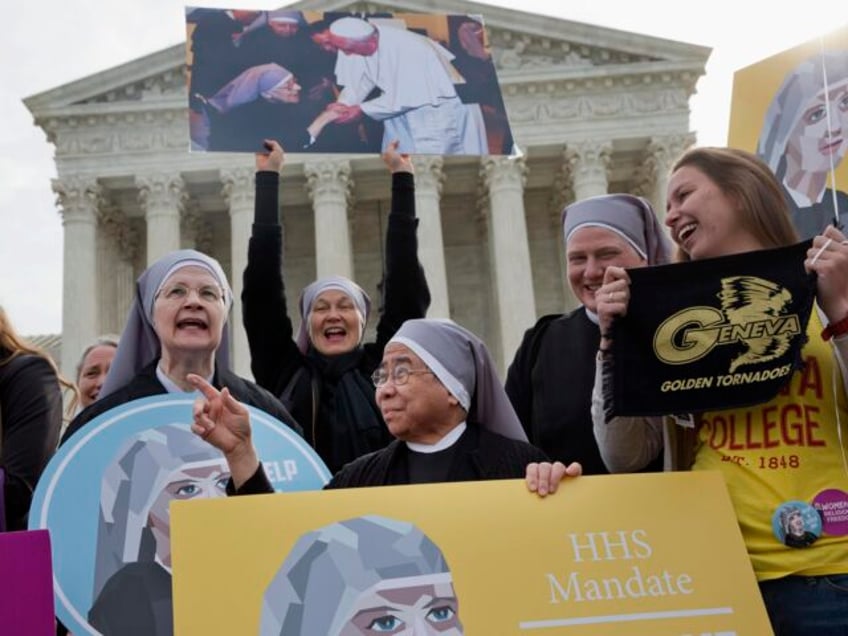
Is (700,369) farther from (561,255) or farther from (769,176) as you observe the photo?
(561,255)

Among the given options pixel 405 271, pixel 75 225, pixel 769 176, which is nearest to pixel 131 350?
pixel 405 271

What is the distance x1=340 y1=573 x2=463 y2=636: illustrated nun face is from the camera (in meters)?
2.94

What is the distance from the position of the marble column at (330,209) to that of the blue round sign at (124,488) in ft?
91.5

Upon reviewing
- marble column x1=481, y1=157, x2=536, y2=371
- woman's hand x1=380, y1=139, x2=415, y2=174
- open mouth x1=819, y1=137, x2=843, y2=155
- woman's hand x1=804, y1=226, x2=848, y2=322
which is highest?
marble column x1=481, y1=157, x2=536, y2=371

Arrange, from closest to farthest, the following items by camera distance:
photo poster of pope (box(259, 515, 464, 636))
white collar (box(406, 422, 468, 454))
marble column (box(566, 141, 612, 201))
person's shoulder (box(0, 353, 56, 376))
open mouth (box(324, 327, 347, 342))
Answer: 1. photo poster of pope (box(259, 515, 464, 636))
2. white collar (box(406, 422, 468, 454))
3. person's shoulder (box(0, 353, 56, 376))
4. open mouth (box(324, 327, 347, 342))
5. marble column (box(566, 141, 612, 201))

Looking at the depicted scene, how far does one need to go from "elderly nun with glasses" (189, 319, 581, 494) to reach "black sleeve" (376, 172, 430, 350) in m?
2.06

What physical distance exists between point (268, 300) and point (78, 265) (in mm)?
28144

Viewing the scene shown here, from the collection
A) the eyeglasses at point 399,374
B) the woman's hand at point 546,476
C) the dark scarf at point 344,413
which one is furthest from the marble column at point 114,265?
the woman's hand at point 546,476

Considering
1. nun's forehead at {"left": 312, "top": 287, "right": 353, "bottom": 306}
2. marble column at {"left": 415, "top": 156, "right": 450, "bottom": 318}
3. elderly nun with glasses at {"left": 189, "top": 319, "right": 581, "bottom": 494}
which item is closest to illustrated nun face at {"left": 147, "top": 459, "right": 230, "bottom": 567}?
A: elderly nun with glasses at {"left": 189, "top": 319, "right": 581, "bottom": 494}

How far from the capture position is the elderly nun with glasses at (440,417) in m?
4.01

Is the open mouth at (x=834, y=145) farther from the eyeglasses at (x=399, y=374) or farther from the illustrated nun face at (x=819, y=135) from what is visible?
the eyeglasses at (x=399, y=374)

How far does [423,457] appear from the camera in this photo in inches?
161

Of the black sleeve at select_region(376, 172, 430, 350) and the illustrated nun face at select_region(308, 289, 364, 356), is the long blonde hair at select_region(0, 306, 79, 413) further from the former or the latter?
the black sleeve at select_region(376, 172, 430, 350)

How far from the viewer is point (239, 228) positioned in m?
32.4
